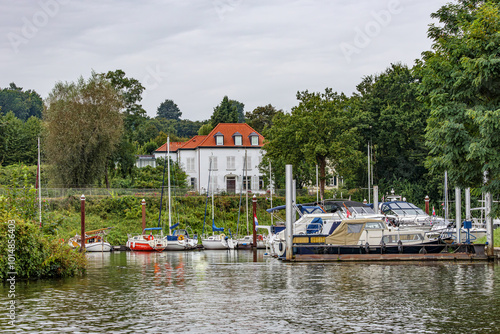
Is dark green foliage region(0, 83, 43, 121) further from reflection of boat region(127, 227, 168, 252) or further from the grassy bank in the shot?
reflection of boat region(127, 227, 168, 252)

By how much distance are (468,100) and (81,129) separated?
4866 centimetres

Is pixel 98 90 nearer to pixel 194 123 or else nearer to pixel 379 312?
pixel 379 312

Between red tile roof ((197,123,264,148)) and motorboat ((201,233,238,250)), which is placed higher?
red tile roof ((197,123,264,148))

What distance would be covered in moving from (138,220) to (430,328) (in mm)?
51842

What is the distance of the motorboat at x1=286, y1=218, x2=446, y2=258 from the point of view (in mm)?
38594

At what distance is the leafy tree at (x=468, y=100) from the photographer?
26891 mm

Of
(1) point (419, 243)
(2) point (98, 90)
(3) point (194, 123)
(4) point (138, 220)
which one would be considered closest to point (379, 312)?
(1) point (419, 243)

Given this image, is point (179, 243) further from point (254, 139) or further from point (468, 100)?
point (468, 100)

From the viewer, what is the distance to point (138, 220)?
2628 inches

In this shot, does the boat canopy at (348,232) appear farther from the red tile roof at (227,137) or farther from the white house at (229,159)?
the red tile roof at (227,137)

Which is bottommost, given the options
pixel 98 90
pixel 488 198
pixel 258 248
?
pixel 258 248

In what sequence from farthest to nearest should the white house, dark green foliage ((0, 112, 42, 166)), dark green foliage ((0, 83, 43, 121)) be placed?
dark green foliage ((0, 83, 43, 121)) → dark green foliage ((0, 112, 42, 166)) → the white house

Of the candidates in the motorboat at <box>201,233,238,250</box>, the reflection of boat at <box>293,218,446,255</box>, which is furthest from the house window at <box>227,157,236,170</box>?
the reflection of boat at <box>293,218,446,255</box>

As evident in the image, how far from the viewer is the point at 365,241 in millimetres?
39094
